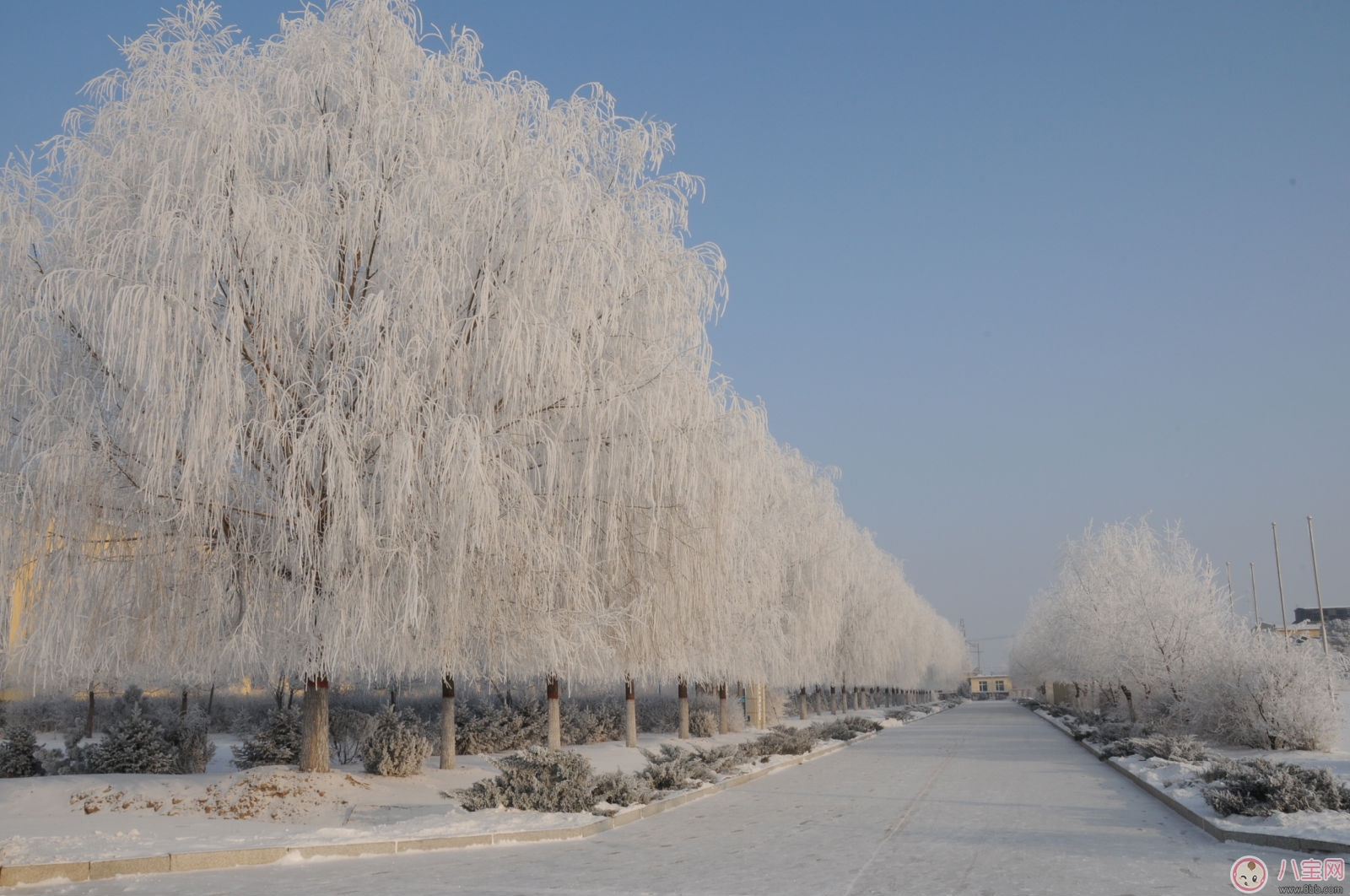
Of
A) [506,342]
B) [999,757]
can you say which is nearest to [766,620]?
[999,757]

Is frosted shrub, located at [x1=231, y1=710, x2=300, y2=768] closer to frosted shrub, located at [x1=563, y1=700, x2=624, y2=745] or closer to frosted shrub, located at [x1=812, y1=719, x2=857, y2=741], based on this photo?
frosted shrub, located at [x1=563, y1=700, x2=624, y2=745]

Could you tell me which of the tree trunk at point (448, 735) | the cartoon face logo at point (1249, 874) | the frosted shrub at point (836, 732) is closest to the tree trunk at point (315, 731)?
the tree trunk at point (448, 735)

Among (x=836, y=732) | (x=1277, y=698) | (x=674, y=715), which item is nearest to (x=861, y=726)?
(x=836, y=732)

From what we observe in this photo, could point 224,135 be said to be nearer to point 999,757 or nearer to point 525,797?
point 525,797

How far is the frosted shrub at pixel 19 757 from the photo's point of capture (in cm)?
1552

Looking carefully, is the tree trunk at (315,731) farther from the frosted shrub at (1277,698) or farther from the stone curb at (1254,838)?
the frosted shrub at (1277,698)

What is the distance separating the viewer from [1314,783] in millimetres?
11750

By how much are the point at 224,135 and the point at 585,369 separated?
16.6 feet

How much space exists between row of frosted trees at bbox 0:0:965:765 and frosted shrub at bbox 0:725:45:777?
4.26 meters

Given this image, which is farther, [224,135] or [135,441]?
[224,135]

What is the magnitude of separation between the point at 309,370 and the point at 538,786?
5919 mm

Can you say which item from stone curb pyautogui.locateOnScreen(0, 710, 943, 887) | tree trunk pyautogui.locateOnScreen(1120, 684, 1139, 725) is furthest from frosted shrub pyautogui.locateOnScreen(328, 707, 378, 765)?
tree trunk pyautogui.locateOnScreen(1120, 684, 1139, 725)

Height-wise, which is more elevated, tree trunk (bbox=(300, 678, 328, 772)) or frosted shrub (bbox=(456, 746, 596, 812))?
tree trunk (bbox=(300, 678, 328, 772))

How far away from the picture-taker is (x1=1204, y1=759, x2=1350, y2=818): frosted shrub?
11.1m
